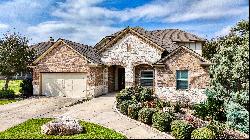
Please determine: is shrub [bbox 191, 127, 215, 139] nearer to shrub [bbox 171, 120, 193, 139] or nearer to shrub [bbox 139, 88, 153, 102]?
shrub [bbox 171, 120, 193, 139]

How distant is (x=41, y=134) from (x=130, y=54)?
53.8 ft

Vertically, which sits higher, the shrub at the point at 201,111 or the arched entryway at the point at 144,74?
the arched entryway at the point at 144,74

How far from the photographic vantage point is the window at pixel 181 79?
2803 centimetres

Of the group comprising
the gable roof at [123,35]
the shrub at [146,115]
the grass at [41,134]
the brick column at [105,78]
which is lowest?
the grass at [41,134]

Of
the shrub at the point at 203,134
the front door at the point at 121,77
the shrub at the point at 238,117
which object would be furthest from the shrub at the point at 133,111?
the front door at the point at 121,77

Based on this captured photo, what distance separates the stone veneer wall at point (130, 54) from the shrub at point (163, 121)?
13.2 meters

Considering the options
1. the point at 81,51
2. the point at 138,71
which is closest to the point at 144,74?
the point at 138,71

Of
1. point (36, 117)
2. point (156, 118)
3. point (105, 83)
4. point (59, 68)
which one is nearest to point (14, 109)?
point (36, 117)

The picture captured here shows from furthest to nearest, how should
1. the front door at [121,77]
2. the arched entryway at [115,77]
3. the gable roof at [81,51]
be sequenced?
the front door at [121,77] → the arched entryway at [115,77] → the gable roof at [81,51]

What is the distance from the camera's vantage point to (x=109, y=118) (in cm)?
2153

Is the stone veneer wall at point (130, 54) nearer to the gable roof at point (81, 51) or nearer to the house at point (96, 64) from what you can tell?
the house at point (96, 64)

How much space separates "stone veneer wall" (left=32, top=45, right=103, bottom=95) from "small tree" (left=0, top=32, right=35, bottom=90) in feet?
7.41

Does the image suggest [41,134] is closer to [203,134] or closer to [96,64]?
[203,134]

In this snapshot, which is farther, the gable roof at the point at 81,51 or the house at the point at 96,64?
the gable roof at the point at 81,51
